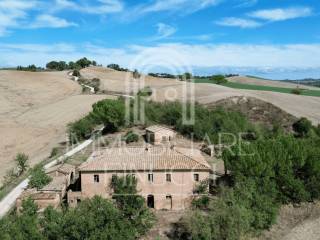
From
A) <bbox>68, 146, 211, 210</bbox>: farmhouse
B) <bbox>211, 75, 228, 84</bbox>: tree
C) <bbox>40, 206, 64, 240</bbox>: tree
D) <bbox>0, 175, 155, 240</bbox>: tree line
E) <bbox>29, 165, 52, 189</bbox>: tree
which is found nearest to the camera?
<bbox>0, 175, 155, 240</bbox>: tree line

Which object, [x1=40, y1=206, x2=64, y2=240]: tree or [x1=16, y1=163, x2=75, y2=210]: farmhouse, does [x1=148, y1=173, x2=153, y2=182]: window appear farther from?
[x1=40, y1=206, x2=64, y2=240]: tree

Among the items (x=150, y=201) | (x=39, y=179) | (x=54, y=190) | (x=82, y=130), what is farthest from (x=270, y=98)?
(x=54, y=190)

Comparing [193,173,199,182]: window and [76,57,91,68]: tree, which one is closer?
[193,173,199,182]: window

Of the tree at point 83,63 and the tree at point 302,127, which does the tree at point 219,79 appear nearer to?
the tree at point 83,63

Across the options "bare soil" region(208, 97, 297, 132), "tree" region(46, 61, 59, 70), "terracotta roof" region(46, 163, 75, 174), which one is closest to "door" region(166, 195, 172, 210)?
"terracotta roof" region(46, 163, 75, 174)

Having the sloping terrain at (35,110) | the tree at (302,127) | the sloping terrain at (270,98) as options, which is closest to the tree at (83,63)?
the sloping terrain at (35,110)

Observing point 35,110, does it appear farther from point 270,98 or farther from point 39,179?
point 39,179
